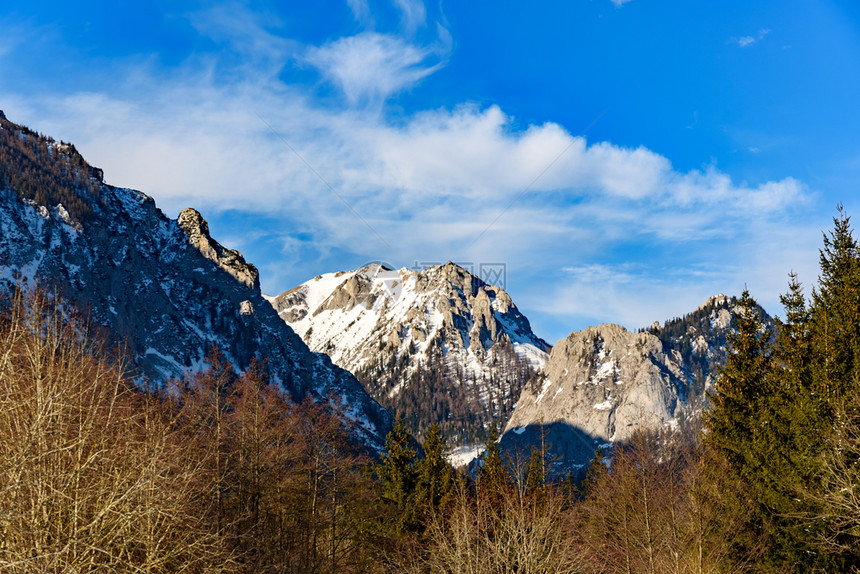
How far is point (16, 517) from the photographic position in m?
11.8

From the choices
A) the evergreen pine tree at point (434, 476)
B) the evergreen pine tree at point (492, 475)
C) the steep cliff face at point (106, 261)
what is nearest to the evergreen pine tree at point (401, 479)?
the evergreen pine tree at point (434, 476)

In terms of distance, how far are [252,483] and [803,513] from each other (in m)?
25.8

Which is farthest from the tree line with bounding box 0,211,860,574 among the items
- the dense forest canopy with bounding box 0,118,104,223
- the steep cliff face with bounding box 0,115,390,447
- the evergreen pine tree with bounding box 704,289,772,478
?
the dense forest canopy with bounding box 0,118,104,223

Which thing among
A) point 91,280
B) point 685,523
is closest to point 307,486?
point 685,523

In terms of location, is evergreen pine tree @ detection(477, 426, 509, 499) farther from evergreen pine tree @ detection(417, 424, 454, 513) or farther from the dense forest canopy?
the dense forest canopy

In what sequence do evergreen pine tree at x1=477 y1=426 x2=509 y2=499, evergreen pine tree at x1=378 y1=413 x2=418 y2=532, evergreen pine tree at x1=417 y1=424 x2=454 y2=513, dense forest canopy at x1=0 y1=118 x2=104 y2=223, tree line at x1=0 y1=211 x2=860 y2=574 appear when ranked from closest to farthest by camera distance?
tree line at x1=0 y1=211 x2=860 y2=574 → evergreen pine tree at x1=378 y1=413 x2=418 y2=532 → evergreen pine tree at x1=417 y1=424 x2=454 y2=513 → evergreen pine tree at x1=477 y1=426 x2=509 y2=499 → dense forest canopy at x1=0 y1=118 x2=104 y2=223

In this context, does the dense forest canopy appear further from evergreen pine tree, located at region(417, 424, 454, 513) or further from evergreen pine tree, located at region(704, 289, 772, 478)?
evergreen pine tree, located at region(704, 289, 772, 478)

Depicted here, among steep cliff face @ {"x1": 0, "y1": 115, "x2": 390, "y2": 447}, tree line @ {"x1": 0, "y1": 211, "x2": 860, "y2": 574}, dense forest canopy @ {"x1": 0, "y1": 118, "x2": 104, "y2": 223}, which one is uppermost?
dense forest canopy @ {"x1": 0, "y1": 118, "x2": 104, "y2": 223}

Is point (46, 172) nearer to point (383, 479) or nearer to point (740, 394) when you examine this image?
point (383, 479)

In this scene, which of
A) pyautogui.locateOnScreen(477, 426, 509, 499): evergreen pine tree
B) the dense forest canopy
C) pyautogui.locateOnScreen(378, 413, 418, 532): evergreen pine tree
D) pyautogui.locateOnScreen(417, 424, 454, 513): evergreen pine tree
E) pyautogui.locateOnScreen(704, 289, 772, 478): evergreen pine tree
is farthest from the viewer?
the dense forest canopy

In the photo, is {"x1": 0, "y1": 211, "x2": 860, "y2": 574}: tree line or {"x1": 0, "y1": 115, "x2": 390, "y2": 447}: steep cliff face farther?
{"x1": 0, "y1": 115, "x2": 390, "y2": 447}: steep cliff face

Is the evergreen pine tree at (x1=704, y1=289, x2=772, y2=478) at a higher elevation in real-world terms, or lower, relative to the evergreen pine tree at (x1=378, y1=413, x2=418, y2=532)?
higher

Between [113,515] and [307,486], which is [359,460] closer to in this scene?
[307,486]

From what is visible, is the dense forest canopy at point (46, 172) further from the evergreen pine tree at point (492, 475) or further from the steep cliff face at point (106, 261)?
the evergreen pine tree at point (492, 475)
